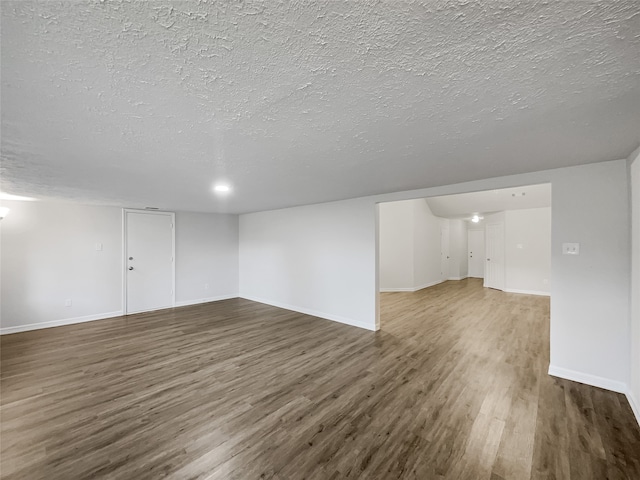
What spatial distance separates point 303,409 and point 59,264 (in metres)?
5.39

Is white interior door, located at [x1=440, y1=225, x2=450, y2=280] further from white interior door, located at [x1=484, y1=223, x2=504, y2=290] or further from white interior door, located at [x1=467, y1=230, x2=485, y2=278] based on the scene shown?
white interior door, located at [x1=467, y1=230, x2=485, y2=278]

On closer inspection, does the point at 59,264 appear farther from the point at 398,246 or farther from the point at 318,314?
the point at 398,246

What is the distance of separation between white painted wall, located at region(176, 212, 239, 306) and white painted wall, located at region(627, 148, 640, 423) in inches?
283

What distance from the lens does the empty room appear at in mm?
944

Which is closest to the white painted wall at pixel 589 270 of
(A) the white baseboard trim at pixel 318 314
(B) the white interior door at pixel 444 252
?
(A) the white baseboard trim at pixel 318 314

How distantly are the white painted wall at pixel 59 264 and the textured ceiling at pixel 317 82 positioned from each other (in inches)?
117

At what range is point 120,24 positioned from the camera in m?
0.85

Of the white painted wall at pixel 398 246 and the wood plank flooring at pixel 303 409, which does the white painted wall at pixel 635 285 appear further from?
the white painted wall at pixel 398 246

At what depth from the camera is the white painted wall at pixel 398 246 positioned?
7.68 m

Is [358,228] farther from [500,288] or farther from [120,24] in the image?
[500,288]

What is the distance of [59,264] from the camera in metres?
4.70

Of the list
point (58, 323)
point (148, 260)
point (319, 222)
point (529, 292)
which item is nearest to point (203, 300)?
point (148, 260)

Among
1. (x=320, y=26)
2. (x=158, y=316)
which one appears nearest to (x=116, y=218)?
(x=158, y=316)

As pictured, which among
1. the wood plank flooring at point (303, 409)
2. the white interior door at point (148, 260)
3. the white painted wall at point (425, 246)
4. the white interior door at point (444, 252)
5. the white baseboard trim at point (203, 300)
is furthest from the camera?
the white interior door at point (444, 252)
